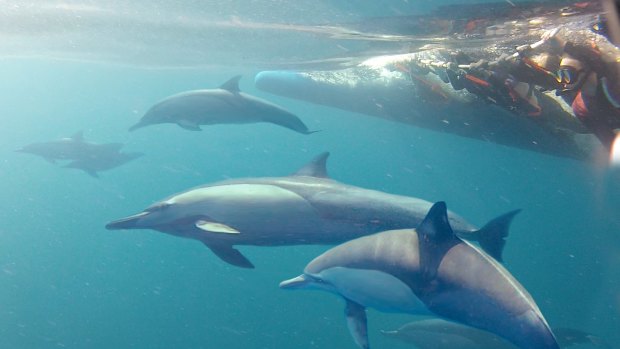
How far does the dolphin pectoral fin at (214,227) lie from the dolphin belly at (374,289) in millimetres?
1204

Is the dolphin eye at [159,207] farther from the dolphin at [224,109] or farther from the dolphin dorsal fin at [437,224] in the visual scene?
the dolphin dorsal fin at [437,224]

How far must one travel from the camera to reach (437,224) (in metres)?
3.99

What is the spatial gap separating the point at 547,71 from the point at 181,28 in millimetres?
11376

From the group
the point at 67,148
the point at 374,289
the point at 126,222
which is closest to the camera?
the point at 374,289

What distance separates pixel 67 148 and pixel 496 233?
1220 centimetres

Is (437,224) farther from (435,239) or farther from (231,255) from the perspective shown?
(231,255)

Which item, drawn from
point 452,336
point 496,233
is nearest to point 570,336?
point 452,336

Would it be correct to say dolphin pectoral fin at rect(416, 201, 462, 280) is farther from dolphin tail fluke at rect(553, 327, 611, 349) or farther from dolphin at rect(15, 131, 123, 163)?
dolphin at rect(15, 131, 123, 163)

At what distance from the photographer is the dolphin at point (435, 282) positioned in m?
3.61

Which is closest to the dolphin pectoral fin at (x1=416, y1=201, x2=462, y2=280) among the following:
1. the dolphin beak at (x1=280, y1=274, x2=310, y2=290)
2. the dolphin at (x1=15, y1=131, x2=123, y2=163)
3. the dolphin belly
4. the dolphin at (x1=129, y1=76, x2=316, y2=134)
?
the dolphin belly

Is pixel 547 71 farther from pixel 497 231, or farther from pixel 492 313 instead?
pixel 492 313

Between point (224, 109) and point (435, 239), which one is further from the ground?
point (435, 239)

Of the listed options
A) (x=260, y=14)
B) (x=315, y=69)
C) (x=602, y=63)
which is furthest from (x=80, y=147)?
(x=602, y=63)

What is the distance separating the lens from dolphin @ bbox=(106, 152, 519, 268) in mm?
5332
